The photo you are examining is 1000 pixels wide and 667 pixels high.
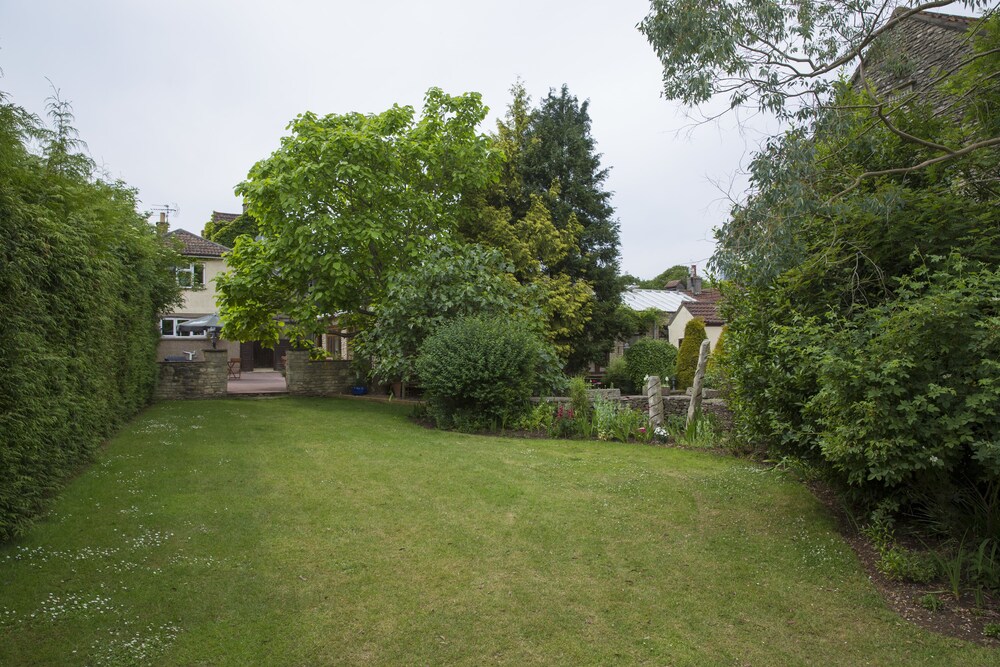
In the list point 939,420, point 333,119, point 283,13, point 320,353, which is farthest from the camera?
point 320,353

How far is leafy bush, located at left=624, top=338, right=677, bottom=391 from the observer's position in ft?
78.0

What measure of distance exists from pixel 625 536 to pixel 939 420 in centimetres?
280

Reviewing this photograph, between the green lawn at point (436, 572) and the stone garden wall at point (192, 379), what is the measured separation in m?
9.29

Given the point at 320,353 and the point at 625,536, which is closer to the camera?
the point at 625,536

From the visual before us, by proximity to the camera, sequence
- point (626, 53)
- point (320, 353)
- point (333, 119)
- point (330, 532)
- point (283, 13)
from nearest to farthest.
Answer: point (330, 532)
point (626, 53)
point (283, 13)
point (333, 119)
point (320, 353)

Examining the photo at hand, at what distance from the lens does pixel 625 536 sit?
5.95 m

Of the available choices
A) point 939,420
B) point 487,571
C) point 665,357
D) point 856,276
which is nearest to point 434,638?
point 487,571

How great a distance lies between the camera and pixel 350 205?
16.6 m

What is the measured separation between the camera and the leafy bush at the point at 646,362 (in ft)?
78.0

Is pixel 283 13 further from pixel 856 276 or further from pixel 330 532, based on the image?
pixel 856 276

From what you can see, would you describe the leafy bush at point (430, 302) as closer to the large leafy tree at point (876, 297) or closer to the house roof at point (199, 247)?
the large leafy tree at point (876, 297)

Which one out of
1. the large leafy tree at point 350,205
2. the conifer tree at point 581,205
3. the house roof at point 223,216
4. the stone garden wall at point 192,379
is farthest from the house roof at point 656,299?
the house roof at point 223,216

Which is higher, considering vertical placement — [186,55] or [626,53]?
[186,55]

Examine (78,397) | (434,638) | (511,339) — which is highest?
(511,339)
